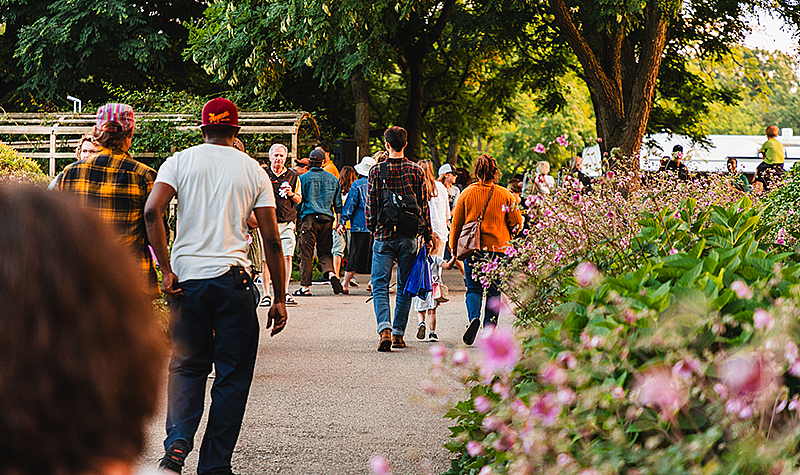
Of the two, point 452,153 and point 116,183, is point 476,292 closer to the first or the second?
point 116,183

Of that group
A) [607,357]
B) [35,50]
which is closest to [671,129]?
[35,50]

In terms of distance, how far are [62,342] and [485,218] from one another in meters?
7.30

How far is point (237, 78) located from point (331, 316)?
396 inches

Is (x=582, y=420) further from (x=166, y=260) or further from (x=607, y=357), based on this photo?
(x=166, y=260)

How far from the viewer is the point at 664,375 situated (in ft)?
5.94

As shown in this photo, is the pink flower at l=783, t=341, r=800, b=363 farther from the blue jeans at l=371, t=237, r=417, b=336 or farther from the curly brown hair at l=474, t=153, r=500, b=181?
the curly brown hair at l=474, t=153, r=500, b=181

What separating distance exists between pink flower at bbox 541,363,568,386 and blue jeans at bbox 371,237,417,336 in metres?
5.82

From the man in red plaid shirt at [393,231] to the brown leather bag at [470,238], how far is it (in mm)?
361

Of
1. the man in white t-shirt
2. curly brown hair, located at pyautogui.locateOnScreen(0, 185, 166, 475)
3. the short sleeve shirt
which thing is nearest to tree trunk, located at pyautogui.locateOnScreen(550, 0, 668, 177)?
the short sleeve shirt

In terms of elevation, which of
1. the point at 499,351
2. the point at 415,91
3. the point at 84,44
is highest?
the point at 84,44

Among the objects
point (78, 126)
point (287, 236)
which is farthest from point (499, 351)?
point (78, 126)

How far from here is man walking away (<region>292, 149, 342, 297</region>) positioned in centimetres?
1250

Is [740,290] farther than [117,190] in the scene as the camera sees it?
No

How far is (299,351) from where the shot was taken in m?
8.27
